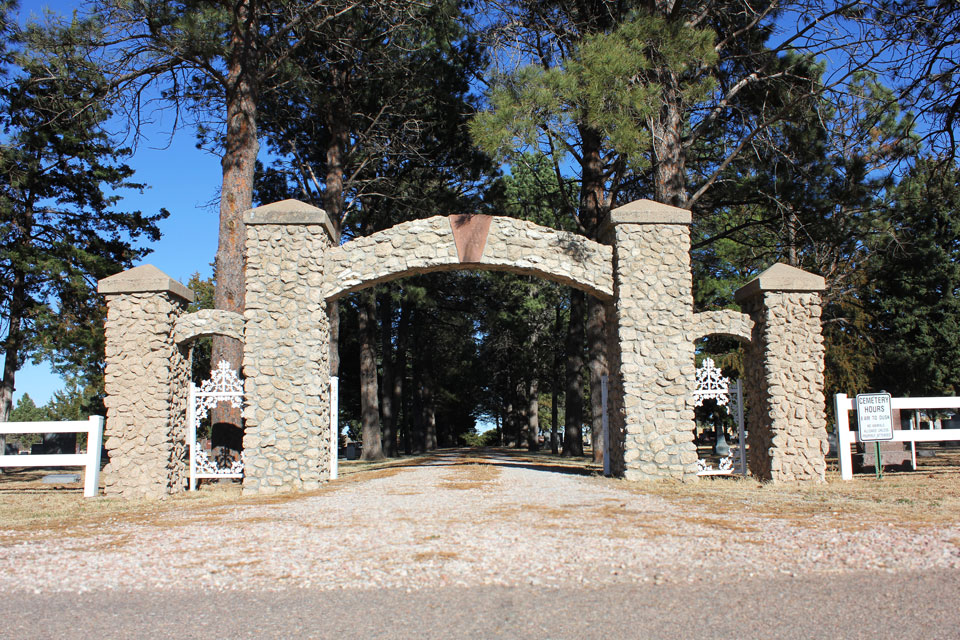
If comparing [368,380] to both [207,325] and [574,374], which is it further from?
[207,325]

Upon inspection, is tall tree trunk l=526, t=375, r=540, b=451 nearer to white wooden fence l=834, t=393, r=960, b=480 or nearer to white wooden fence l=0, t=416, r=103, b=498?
white wooden fence l=834, t=393, r=960, b=480

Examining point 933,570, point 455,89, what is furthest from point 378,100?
point 933,570

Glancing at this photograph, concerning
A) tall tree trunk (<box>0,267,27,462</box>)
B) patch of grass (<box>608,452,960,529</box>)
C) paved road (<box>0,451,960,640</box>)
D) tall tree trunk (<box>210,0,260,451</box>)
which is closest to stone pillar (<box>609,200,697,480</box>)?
patch of grass (<box>608,452,960,529</box>)

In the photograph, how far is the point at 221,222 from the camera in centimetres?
1143

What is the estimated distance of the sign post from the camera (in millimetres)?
9938

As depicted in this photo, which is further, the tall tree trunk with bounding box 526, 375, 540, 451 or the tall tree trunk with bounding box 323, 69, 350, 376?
the tall tree trunk with bounding box 526, 375, 540, 451

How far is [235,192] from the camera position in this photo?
37.9 ft

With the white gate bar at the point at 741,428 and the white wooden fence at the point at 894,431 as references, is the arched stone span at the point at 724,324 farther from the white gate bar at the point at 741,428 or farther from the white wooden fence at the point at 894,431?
the white wooden fence at the point at 894,431

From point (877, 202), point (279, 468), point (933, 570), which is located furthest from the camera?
point (877, 202)

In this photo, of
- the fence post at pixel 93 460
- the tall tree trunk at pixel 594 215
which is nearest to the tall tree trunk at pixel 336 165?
the tall tree trunk at pixel 594 215

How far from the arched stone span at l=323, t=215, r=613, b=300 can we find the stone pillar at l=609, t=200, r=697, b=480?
0.84 metres

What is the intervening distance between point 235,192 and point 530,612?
9837mm

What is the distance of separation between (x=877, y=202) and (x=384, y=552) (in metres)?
12.0

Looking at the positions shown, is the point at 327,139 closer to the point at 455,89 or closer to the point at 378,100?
the point at 378,100
